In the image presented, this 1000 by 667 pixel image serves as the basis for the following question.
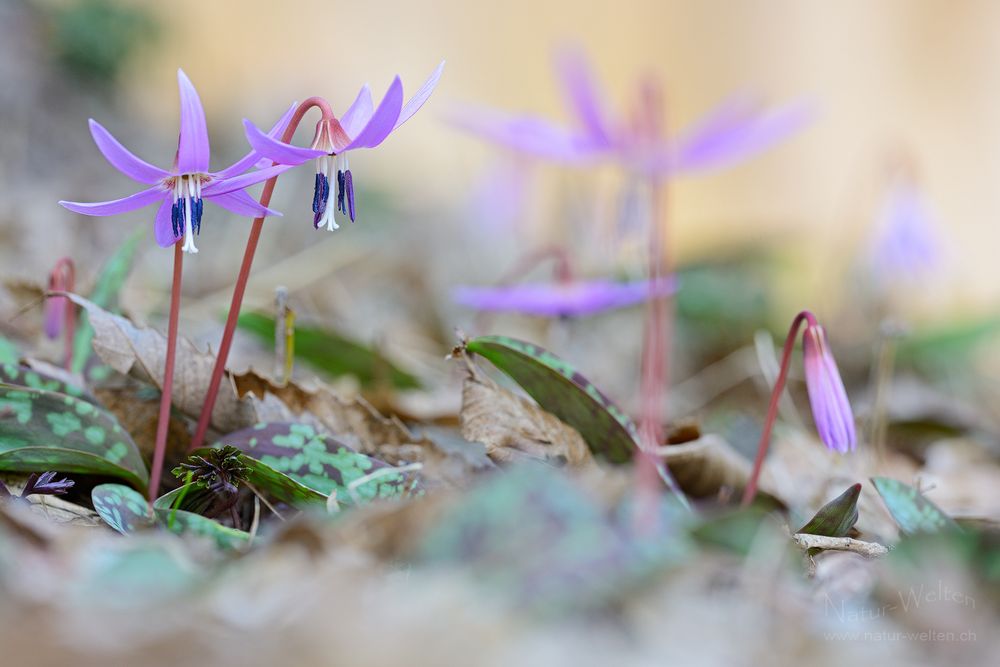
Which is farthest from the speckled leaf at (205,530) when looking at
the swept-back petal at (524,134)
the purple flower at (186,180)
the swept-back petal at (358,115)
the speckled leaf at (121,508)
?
the swept-back petal at (524,134)

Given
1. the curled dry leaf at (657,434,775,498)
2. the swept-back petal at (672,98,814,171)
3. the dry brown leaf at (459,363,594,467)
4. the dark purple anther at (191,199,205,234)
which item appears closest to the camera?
the dark purple anther at (191,199,205,234)

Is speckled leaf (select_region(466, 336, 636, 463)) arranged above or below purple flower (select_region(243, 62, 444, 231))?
below

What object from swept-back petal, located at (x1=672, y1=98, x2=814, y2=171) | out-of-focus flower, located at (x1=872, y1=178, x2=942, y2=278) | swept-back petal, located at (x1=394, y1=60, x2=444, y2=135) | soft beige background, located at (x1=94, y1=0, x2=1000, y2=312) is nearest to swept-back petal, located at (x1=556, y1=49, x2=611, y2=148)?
swept-back petal, located at (x1=672, y1=98, x2=814, y2=171)

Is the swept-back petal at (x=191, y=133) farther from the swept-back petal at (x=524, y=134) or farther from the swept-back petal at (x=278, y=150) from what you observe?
the swept-back petal at (x=524, y=134)

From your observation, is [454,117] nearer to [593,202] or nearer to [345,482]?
[345,482]

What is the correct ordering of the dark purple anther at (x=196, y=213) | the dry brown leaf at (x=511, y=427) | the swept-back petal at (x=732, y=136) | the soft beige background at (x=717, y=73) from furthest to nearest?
the soft beige background at (x=717, y=73) < the swept-back petal at (x=732, y=136) < the dry brown leaf at (x=511, y=427) < the dark purple anther at (x=196, y=213)

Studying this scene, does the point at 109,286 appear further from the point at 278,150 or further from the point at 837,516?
the point at 837,516

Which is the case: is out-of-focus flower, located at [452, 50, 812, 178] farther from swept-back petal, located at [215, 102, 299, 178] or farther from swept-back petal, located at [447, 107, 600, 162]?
swept-back petal, located at [215, 102, 299, 178]

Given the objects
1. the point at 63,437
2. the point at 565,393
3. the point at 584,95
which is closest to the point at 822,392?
the point at 565,393
